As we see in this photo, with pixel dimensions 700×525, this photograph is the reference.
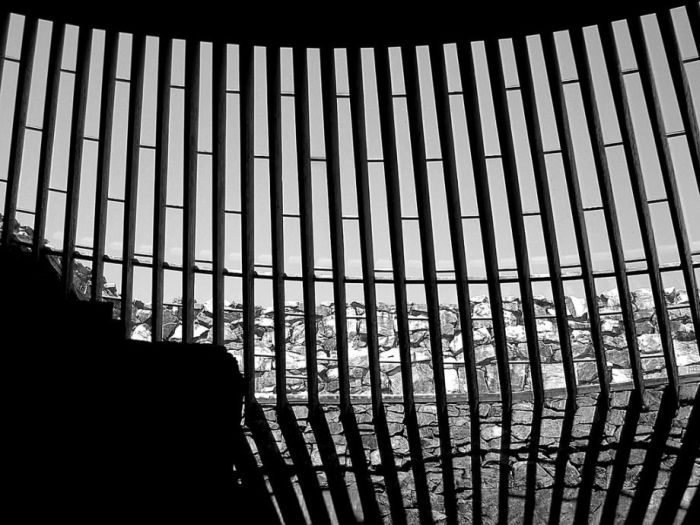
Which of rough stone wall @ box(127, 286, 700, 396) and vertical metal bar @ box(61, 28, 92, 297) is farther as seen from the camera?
rough stone wall @ box(127, 286, 700, 396)

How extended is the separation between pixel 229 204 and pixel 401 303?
2.89 m

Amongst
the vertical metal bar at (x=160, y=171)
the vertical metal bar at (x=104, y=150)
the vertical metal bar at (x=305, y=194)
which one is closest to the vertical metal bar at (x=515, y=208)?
the vertical metal bar at (x=305, y=194)

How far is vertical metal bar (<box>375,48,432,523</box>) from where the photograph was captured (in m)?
10.2

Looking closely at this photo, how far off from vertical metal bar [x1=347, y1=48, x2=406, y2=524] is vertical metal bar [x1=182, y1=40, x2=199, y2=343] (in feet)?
6.41

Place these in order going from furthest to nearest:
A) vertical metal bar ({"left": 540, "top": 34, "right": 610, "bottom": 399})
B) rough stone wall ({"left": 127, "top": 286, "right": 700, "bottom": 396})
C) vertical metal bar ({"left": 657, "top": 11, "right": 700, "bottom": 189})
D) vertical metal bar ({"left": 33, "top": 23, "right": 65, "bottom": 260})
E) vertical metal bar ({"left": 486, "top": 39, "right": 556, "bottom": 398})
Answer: rough stone wall ({"left": 127, "top": 286, "right": 700, "bottom": 396}) → vertical metal bar ({"left": 33, "top": 23, "right": 65, "bottom": 260}) → vertical metal bar ({"left": 486, "top": 39, "right": 556, "bottom": 398}) → vertical metal bar ({"left": 540, "top": 34, "right": 610, "bottom": 399}) → vertical metal bar ({"left": 657, "top": 11, "right": 700, "bottom": 189})

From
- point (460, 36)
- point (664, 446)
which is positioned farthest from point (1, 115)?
point (664, 446)

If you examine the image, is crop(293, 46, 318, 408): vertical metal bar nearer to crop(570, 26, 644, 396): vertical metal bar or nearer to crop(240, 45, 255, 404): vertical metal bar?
crop(240, 45, 255, 404): vertical metal bar

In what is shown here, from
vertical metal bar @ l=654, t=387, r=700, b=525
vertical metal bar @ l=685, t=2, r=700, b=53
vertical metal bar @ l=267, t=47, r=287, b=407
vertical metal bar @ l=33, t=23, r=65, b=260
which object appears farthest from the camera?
vertical metal bar @ l=267, t=47, r=287, b=407

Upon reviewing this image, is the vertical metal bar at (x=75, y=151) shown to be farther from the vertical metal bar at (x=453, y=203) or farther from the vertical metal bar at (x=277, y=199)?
the vertical metal bar at (x=453, y=203)

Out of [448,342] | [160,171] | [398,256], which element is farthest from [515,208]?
[160,171]

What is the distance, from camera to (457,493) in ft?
34.7

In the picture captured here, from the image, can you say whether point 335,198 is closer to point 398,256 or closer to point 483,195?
point 398,256

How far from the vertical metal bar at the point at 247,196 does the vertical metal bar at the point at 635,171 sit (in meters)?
4.26

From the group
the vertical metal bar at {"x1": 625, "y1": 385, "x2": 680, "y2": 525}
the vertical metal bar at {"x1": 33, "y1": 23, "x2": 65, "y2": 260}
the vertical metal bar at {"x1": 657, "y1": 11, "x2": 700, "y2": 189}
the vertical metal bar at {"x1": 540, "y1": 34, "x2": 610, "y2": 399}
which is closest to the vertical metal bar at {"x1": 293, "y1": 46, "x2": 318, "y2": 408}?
the vertical metal bar at {"x1": 540, "y1": 34, "x2": 610, "y2": 399}
